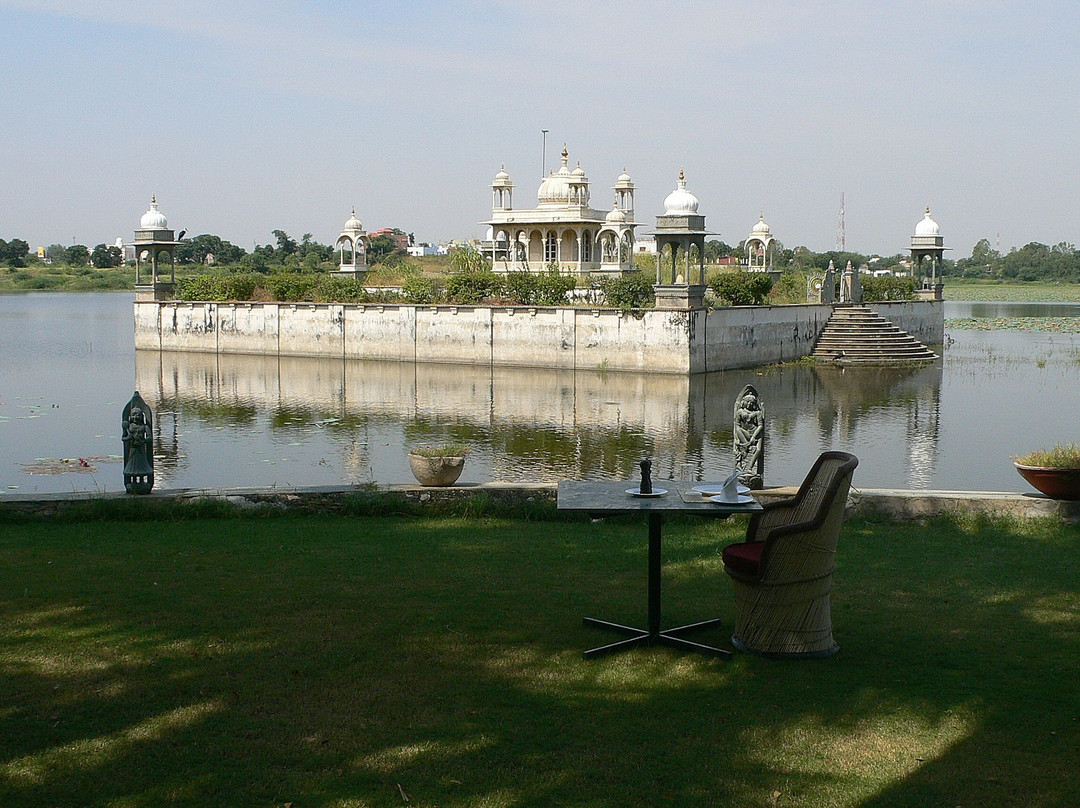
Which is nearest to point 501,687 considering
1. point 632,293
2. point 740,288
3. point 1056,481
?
point 1056,481

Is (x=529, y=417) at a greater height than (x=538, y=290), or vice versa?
(x=538, y=290)

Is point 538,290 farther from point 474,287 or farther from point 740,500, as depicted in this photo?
point 740,500

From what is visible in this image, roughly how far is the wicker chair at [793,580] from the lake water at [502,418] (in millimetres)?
10254

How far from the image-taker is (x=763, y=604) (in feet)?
21.0

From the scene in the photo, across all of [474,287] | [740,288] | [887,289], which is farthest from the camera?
[887,289]

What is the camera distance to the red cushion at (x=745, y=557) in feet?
20.8

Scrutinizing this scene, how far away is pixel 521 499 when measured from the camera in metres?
11.3

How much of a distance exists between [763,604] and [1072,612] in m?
2.39

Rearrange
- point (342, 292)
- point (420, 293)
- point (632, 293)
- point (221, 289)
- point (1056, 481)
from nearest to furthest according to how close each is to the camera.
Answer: point (1056, 481) < point (632, 293) < point (420, 293) < point (342, 292) < point (221, 289)

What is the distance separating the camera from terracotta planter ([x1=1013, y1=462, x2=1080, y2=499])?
404 inches

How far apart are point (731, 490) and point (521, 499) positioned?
503cm

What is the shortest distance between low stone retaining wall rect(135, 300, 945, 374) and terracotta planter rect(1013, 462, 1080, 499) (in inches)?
898

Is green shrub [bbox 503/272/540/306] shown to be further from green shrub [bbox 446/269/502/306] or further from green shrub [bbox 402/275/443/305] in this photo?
green shrub [bbox 402/275/443/305]

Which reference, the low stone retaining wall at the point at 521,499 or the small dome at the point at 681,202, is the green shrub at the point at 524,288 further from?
the low stone retaining wall at the point at 521,499
